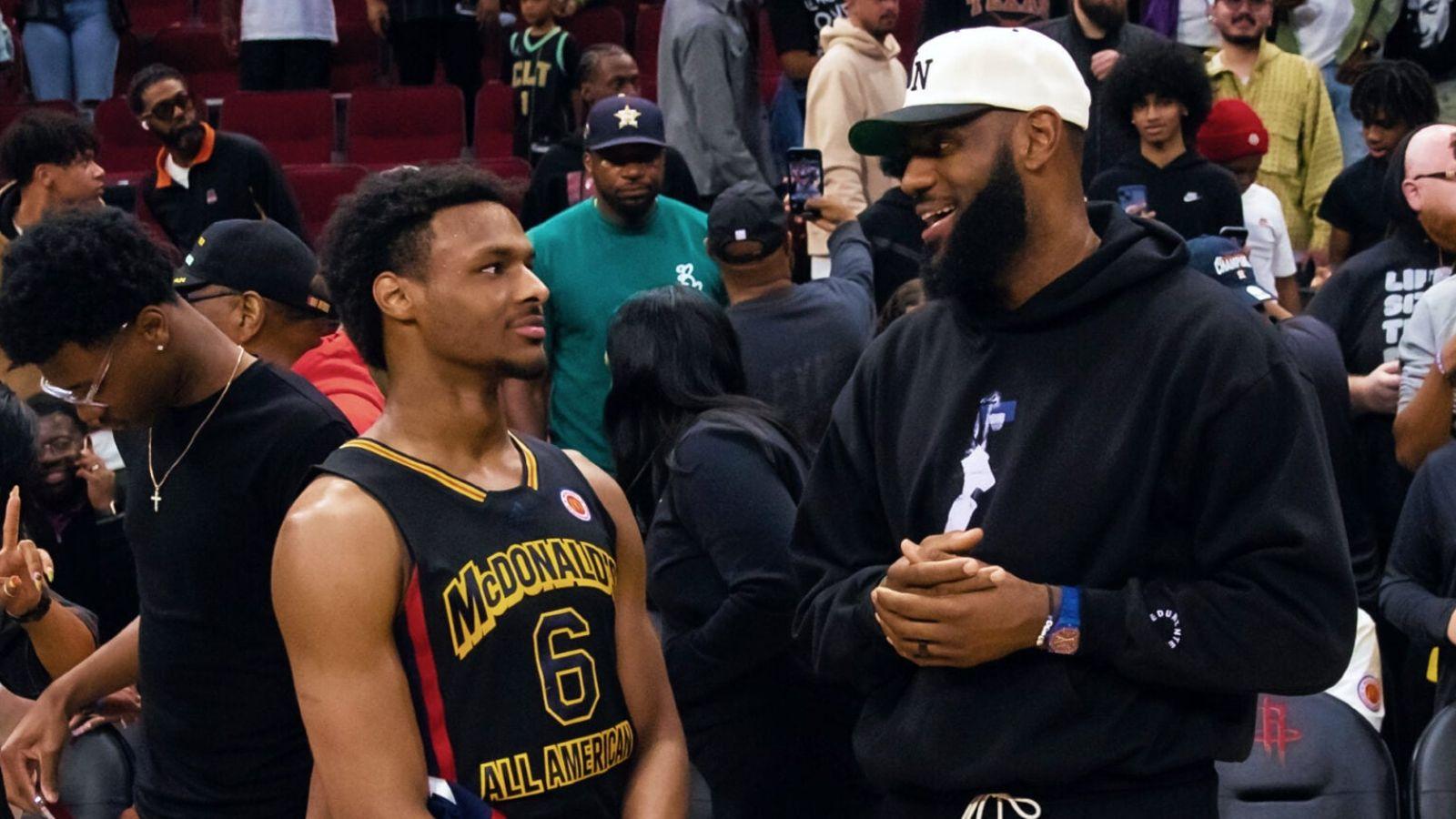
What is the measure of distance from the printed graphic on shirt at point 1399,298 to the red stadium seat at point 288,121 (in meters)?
6.17

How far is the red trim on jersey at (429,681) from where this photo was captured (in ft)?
8.18

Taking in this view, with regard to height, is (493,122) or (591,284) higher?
(591,284)

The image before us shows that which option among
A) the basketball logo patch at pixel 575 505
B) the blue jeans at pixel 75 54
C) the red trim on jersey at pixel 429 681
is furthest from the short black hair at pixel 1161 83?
the blue jeans at pixel 75 54

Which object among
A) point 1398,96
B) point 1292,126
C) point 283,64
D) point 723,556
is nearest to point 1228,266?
point 723,556

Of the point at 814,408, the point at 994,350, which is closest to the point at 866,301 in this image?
the point at 814,408

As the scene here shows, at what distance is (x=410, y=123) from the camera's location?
1011 centimetres

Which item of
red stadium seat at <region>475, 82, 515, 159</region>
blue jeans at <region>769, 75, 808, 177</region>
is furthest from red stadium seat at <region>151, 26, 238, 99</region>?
blue jeans at <region>769, 75, 808, 177</region>

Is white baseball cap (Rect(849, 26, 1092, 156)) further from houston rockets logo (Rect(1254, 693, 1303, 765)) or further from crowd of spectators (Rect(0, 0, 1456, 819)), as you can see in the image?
houston rockets logo (Rect(1254, 693, 1303, 765))

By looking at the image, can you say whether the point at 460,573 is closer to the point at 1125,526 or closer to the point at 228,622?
the point at 228,622

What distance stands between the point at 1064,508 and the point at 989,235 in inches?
15.4

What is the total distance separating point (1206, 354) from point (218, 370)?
1.65m

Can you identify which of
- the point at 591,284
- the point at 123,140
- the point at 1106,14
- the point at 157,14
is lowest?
the point at 123,140

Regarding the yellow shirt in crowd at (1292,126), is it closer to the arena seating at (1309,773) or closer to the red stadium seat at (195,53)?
the arena seating at (1309,773)

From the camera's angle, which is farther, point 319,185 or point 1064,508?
point 319,185
